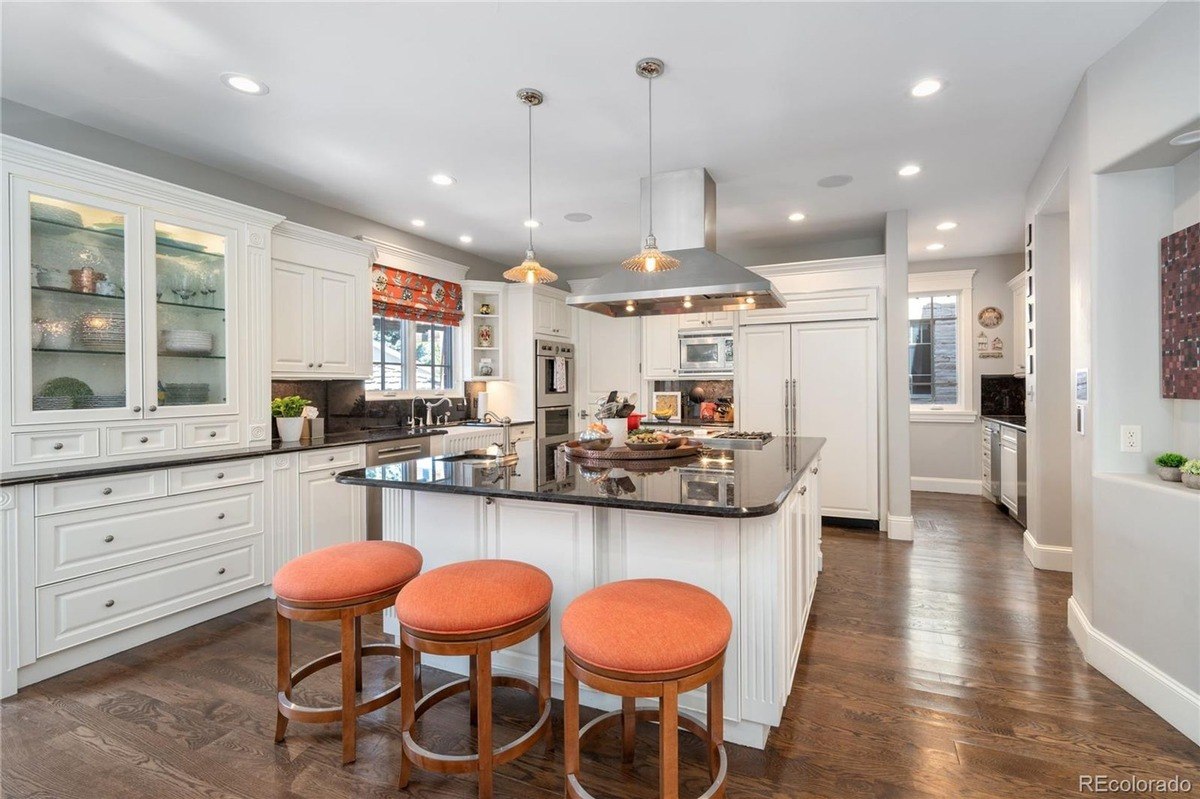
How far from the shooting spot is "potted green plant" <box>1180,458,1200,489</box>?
2039 millimetres

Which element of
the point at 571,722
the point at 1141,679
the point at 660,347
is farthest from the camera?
the point at 660,347

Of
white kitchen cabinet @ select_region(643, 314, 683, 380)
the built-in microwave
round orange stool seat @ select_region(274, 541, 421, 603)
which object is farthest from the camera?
white kitchen cabinet @ select_region(643, 314, 683, 380)

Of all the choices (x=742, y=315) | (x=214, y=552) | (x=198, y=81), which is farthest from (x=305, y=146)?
(x=742, y=315)

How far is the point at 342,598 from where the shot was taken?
1.76m

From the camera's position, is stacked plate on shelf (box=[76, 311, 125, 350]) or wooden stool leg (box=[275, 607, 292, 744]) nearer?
wooden stool leg (box=[275, 607, 292, 744])

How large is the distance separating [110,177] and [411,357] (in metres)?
2.59

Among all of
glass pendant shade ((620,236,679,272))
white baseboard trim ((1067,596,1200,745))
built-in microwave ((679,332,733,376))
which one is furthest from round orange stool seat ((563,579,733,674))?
built-in microwave ((679,332,733,376))

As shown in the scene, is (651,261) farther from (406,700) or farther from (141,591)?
(141,591)

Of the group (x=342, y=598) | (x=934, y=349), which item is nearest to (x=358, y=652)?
(x=342, y=598)

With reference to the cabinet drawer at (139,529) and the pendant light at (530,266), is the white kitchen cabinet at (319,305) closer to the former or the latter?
the cabinet drawer at (139,529)

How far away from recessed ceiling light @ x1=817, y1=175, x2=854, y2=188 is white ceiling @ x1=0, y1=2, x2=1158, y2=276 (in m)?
0.09

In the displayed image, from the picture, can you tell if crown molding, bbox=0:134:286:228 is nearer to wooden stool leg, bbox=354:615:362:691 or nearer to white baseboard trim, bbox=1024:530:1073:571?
wooden stool leg, bbox=354:615:362:691

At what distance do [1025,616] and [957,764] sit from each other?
162 cm

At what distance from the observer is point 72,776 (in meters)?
1.78
